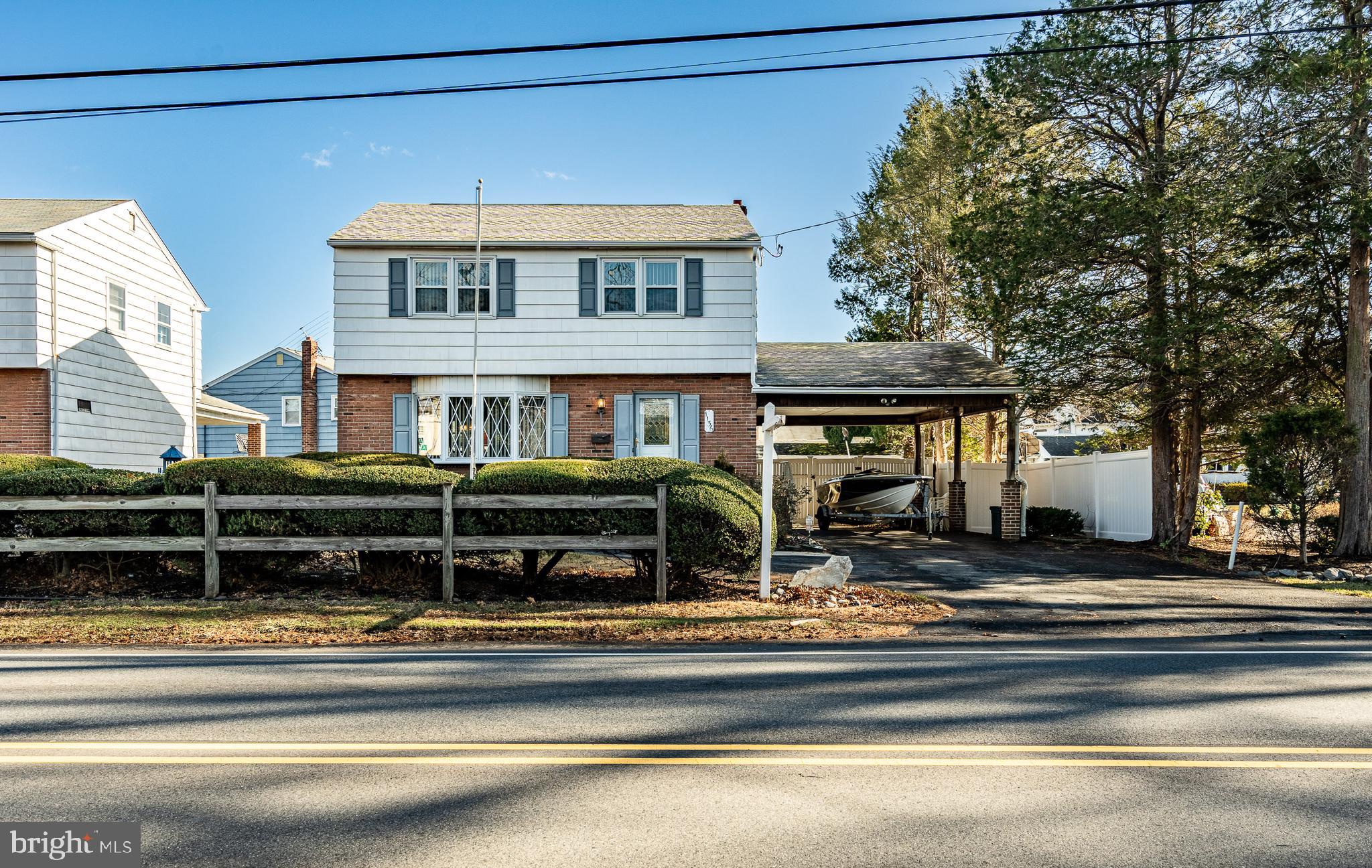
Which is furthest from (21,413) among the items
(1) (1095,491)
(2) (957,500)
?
(1) (1095,491)

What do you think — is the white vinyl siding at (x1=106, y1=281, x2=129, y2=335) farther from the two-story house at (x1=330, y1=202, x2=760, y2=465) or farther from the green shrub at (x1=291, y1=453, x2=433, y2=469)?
the green shrub at (x1=291, y1=453, x2=433, y2=469)

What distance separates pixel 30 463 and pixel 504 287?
900 cm

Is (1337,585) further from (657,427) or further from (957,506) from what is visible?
(657,427)

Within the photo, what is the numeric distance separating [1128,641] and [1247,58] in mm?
13028

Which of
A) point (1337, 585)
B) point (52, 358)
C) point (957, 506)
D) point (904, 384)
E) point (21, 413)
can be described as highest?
point (52, 358)

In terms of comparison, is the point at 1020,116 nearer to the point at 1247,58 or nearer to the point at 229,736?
the point at 1247,58

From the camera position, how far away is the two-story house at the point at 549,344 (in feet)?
64.0

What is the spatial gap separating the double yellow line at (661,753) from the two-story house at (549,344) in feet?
46.9

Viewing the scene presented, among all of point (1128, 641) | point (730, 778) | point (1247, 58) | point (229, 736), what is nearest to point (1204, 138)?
point (1247, 58)

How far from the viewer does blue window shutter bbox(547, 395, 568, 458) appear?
64.8ft

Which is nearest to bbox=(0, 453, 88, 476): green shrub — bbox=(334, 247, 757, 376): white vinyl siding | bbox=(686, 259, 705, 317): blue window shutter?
bbox=(334, 247, 757, 376): white vinyl siding

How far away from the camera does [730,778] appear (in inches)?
188

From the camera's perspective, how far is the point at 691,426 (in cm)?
1989

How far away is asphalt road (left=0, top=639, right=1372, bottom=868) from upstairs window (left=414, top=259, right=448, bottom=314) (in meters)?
12.5
